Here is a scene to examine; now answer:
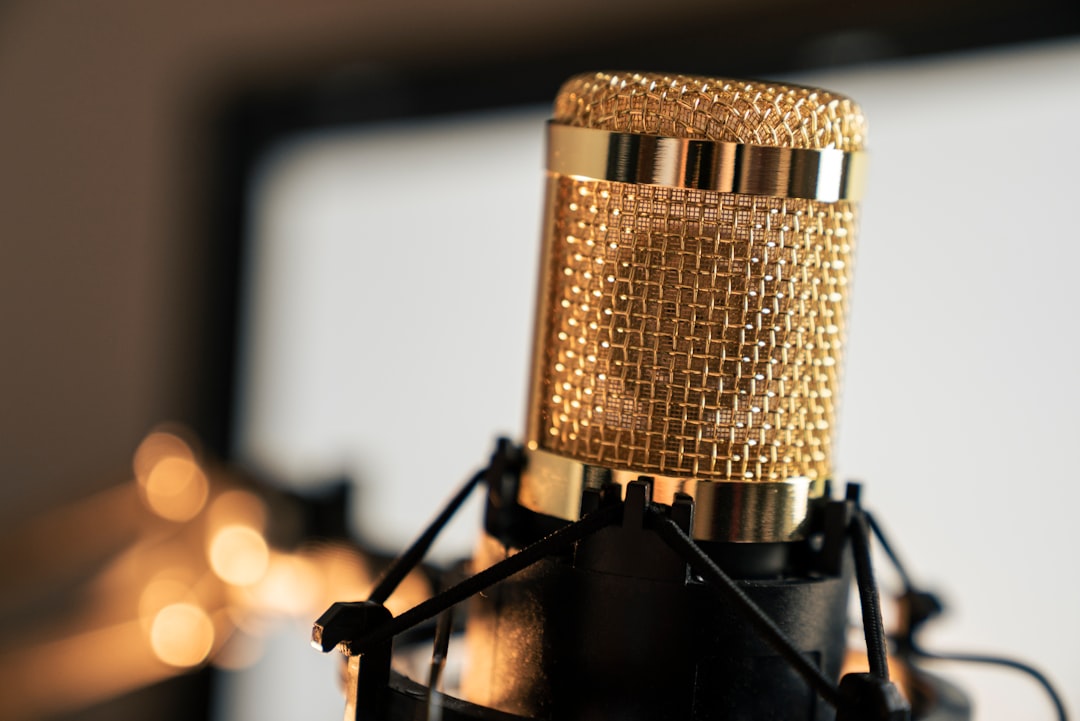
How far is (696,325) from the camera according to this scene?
19.3 inches

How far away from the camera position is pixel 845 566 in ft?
1.75

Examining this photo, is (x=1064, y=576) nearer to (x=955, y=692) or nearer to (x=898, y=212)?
(x=898, y=212)

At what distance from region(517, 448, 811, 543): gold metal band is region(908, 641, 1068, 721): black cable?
12cm

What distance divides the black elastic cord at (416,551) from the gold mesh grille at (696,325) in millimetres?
58

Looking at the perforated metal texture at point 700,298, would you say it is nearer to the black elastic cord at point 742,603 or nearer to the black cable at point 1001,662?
the black elastic cord at point 742,603

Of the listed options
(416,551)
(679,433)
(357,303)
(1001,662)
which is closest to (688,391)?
(679,433)

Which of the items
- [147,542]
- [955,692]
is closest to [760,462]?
[955,692]

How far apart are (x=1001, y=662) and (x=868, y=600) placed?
0.18m

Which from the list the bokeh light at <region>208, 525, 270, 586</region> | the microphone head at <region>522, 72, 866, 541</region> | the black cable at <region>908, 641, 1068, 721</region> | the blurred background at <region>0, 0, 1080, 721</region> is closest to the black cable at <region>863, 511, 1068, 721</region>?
the black cable at <region>908, 641, 1068, 721</region>

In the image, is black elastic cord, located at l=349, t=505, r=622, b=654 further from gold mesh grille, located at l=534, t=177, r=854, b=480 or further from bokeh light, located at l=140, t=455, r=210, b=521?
bokeh light, located at l=140, t=455, r=210, b=521

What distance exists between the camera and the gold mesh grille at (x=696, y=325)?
488 mm

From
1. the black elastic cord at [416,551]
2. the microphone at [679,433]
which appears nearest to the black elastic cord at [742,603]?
the microphone at [679,433]

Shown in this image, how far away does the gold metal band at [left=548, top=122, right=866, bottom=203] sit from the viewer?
1.57 feet

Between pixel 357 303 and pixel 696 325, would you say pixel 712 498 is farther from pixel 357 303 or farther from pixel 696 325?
pixel 357 303
